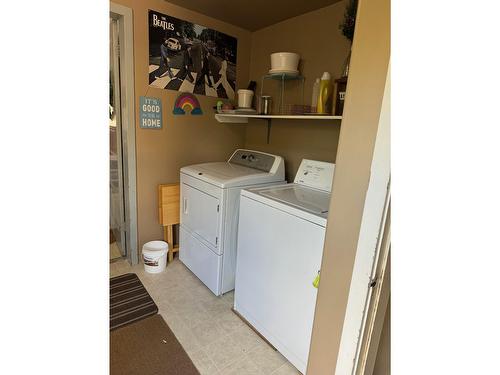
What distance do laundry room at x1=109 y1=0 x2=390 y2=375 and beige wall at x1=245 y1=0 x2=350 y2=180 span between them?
1cm

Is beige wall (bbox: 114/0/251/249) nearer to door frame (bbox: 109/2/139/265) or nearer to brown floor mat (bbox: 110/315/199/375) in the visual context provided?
door frame (bbox: 109/2/139/265)

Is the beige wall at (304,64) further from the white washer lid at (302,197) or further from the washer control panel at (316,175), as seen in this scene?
the white washer lid at (302,197)

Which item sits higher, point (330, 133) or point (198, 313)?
point (330, 133)

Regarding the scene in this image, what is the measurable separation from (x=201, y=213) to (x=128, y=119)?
1020 millimetres

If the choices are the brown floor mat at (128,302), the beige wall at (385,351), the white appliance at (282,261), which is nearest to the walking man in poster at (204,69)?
the white appliance at (282,261)

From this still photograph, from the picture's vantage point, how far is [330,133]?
220cm

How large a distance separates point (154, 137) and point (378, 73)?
212cm

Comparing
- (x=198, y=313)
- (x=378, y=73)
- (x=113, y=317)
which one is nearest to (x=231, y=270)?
(x=198, y=313)

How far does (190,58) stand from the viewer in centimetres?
251

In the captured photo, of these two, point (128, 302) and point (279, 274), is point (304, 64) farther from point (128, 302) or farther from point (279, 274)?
point (128, 302)

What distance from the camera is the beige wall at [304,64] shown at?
6.97ft

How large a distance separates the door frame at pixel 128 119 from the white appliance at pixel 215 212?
17.6 inches

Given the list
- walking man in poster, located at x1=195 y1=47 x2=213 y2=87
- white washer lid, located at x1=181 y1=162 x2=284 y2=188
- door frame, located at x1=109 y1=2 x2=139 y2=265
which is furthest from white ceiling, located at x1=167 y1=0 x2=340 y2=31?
white washer lid, located at x1=181 y1=162 x2=284 y2=188
